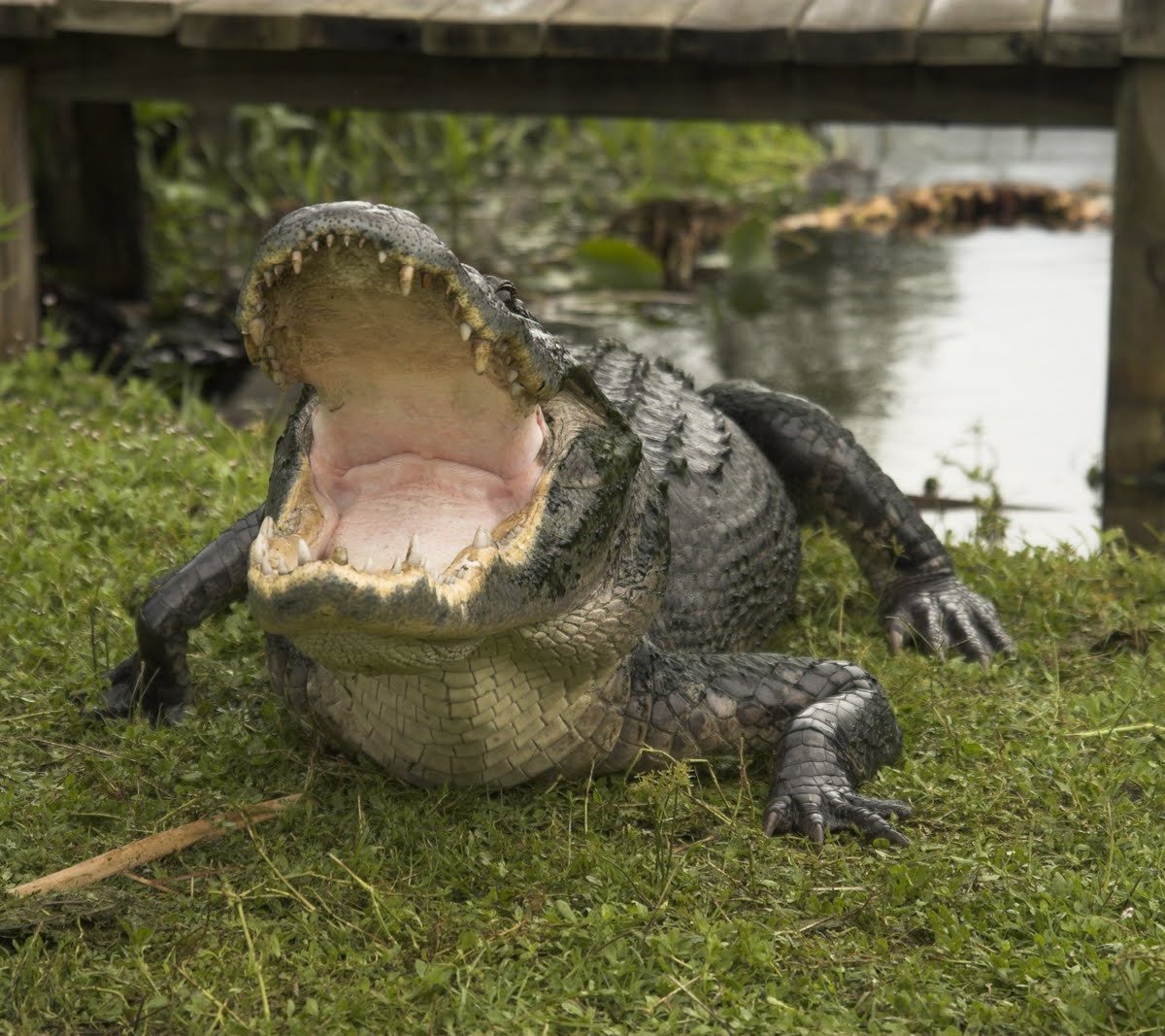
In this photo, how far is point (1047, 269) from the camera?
361 inches

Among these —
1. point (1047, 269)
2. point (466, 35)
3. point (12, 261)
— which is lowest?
point (1047, 269)

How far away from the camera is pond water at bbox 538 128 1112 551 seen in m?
6.11

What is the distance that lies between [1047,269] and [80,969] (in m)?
7.63

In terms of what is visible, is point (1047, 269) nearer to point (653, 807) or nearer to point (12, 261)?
point (12, 261)

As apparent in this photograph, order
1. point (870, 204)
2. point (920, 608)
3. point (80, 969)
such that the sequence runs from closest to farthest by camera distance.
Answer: point (80, 969) < point (920, 608) < point (870, 204)

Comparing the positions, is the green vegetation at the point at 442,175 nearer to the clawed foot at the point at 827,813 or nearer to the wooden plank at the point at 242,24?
the wooden plank at the point at 242,24

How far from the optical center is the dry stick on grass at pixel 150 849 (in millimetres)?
2838

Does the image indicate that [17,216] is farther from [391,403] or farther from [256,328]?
[256,328]

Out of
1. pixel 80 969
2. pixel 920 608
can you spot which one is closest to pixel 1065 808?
pixel 920 608

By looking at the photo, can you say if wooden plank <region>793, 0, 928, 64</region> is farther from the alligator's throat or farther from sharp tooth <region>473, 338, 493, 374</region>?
sharp tooth <region>473, 338, 493, 374</region>

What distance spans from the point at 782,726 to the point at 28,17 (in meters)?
3.96

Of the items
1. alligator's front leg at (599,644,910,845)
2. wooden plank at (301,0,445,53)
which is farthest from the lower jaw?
wooden plank at (301,0,445,53)

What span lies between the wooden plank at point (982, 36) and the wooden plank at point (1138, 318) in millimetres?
314

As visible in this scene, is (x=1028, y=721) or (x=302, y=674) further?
(x=1028, y=721)
